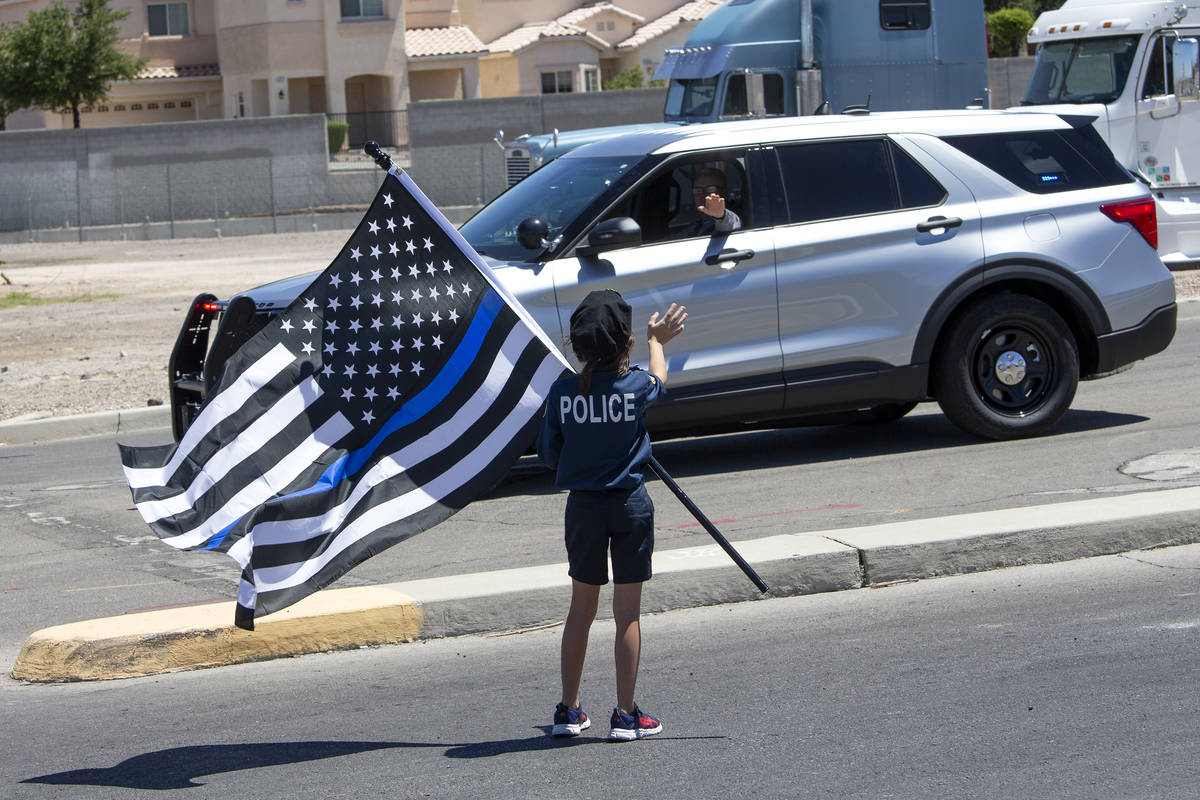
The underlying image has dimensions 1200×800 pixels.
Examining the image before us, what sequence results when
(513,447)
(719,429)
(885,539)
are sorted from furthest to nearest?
(719,429), (885,539), (513,447)

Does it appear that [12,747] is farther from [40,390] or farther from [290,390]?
[40,390]

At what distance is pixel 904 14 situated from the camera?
62.0 feet

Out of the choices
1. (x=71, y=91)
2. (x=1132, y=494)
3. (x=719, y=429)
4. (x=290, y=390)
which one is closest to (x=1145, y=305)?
(x=1132, y=494)

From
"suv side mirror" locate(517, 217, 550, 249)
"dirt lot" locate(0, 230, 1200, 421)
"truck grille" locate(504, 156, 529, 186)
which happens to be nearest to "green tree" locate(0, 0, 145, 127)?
"dirt lot" locate(0, 230, 1200, 421)

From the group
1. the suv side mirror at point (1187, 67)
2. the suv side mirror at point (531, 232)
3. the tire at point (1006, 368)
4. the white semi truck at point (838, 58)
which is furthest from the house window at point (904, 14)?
the suv side mirror at point (531, 232)

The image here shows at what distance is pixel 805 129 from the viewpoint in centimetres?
888

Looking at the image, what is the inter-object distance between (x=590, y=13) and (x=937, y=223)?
54457 millimetres

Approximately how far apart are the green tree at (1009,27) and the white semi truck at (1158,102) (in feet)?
105

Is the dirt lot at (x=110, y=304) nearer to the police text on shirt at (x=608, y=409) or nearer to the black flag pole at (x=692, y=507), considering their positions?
the black flag pole at (x=692, y=507)

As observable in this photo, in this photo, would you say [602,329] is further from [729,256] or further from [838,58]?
[838,58]

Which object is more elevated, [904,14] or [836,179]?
[904,14]

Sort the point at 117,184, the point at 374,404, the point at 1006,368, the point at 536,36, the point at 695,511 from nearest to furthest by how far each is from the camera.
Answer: the point at 695,511
the point at 374,404
the point at 1006,368
the point at 117,184
the point at 536,36

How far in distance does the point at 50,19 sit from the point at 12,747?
5048 cm

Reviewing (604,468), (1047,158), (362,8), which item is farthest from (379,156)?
(362,8)
